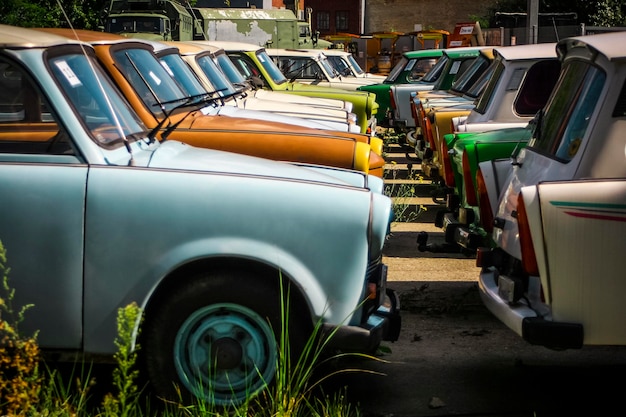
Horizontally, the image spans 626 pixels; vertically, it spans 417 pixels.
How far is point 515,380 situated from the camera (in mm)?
5938

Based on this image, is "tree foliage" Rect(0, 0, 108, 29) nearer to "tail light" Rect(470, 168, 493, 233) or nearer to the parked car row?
the parked car row

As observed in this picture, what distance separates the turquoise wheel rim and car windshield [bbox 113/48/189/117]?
2.40m

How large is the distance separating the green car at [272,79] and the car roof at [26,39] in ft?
26.1

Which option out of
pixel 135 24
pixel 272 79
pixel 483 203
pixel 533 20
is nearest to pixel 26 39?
pixel 483 203

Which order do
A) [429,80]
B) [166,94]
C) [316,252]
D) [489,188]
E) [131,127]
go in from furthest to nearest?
[429,80] → [166,94] → [489,188] → [131,127] → [316,252]

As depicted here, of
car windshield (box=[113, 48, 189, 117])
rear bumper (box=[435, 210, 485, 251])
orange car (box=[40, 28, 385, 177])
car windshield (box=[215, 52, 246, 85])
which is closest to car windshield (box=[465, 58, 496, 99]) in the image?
A: car windshield (box=[215, 52, 246, 85])

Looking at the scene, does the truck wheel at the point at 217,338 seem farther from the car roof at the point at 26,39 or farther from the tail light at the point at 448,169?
the tail light at the point at 448,169

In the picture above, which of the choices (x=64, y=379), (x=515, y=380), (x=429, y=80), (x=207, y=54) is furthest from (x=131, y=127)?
(x=429, y=80)

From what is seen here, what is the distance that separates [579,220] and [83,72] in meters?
2.45

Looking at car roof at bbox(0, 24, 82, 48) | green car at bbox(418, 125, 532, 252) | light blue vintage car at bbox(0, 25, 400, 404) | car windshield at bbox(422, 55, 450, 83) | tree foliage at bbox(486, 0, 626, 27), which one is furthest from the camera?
tree foliage at bbox(486, 0, 626, 27)

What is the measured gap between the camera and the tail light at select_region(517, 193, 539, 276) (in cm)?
505

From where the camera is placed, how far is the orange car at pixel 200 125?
709 centimetres

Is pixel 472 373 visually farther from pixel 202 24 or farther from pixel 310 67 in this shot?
pixel 202 24

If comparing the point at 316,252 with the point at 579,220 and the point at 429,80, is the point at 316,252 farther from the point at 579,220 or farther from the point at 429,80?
the point at 429,80
